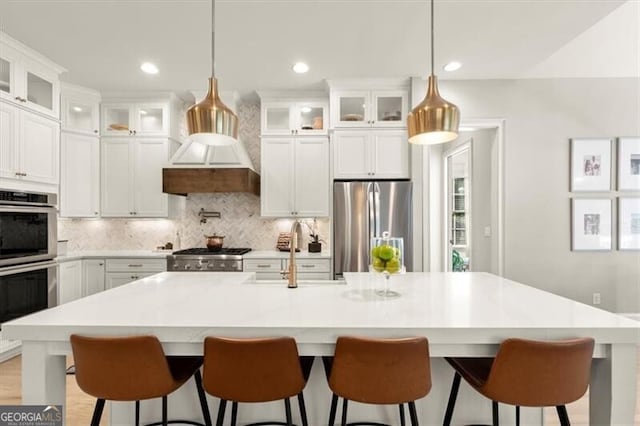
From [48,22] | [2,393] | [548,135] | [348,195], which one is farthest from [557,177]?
[2,393]

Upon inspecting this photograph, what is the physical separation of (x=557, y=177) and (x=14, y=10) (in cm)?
530

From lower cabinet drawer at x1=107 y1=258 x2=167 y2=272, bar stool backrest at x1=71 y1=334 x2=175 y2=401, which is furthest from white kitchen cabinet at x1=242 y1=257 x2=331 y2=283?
bar stool backrest at x1=71 y1=334 x2=175 y2=401

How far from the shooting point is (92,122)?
13.5 feet

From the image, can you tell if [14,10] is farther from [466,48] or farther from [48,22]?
[466,48]

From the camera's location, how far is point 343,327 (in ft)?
4.23

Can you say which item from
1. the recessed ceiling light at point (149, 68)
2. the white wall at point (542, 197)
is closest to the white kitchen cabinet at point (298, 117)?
the recessed ceiling light at point (149, 68)

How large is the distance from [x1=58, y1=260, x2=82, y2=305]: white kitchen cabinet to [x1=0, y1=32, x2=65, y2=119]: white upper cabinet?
1.61 metres

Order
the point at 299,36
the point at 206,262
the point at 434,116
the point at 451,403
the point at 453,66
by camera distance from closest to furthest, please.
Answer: the point at 451,403
the point at 434,116
the point at 299,36
the point at 453,66
the point at 206,262

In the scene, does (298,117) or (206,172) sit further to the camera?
(298,117)

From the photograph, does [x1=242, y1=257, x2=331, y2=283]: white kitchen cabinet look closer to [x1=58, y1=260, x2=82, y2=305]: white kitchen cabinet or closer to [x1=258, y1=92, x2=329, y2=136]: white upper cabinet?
[x1=258, y1=92, x2=329, y2=136]: white upper cabinet

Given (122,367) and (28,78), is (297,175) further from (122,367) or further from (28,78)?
(122,367)

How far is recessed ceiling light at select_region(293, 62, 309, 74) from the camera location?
3.44 meters

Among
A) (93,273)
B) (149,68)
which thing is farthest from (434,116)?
(93,273)

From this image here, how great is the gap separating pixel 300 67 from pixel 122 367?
312 centimetres
